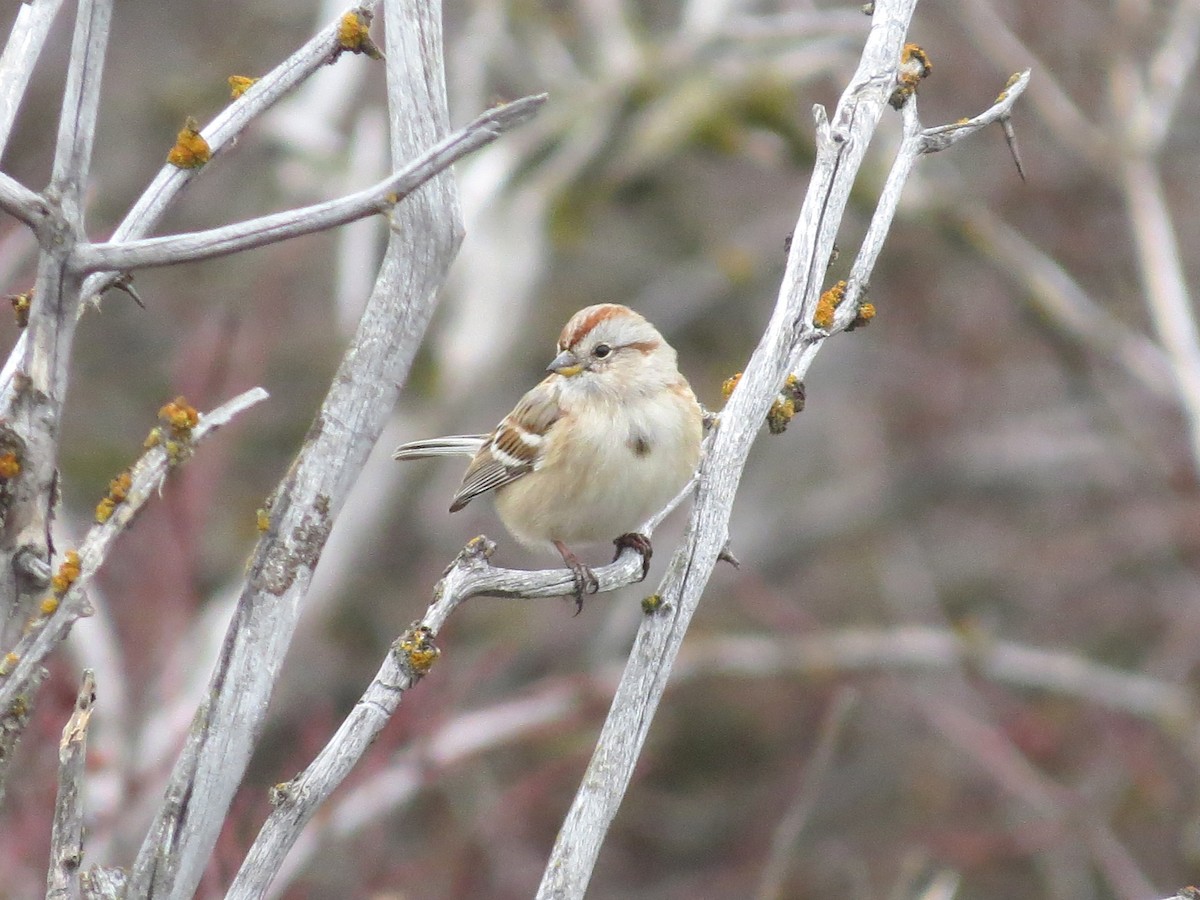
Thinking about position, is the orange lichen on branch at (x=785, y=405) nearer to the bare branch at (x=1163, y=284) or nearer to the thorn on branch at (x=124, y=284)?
the thorn on branch at (x=124, y=284)

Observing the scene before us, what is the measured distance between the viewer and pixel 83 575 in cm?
167

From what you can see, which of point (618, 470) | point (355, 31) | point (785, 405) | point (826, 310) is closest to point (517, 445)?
point (618, 470)

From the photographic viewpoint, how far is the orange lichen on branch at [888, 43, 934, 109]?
7.84 ft

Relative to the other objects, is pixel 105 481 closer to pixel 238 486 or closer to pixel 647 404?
pixel 238 486

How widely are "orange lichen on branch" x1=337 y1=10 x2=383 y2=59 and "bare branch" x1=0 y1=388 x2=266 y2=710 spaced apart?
542mm

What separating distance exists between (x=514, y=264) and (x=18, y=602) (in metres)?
5.87

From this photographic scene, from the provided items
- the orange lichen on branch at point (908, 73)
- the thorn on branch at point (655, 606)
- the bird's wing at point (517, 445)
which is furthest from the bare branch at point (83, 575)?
the bird's wing at point (517, 445)

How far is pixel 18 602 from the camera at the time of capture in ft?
5.69

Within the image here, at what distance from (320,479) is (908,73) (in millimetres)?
1264

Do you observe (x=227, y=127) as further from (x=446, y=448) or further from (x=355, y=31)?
(x=446, y=448)

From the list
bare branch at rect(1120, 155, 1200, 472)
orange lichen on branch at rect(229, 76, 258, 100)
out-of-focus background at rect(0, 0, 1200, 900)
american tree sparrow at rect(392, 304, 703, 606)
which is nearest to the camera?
orange lichen on branch at rect(229, 76, 258, 100)

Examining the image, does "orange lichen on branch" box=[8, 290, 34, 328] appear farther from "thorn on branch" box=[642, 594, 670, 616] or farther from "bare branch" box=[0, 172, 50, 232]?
"thorn on branch" box=[642, 594, 670, 616]

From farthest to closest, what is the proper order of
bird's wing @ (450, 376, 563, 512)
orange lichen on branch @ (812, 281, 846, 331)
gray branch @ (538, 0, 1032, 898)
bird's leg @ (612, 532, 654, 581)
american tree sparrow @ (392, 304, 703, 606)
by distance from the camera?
bird's wing @ (450, 376, 563, 512) < american tree sparrow @ (392, 304, 703, 606) < bird's leg @ (612, 532, 654, 581) < orange lichen on branch @ (812, 281, 846, 331) < gray branch @ (538, 0, 1032, 898)

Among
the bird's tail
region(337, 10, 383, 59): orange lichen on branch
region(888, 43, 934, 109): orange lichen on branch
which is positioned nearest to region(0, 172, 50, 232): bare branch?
region(337, 10, 383, 59): orange lichen on branch
